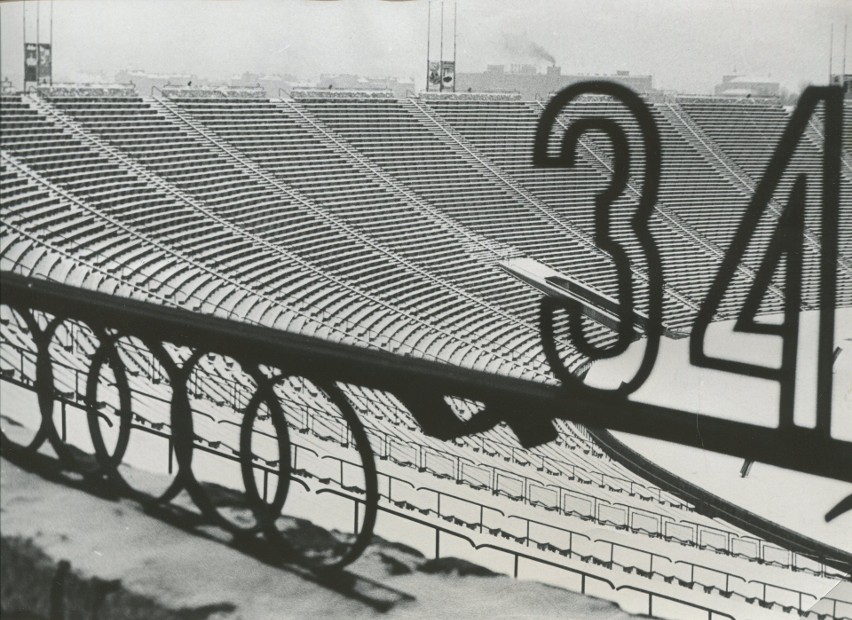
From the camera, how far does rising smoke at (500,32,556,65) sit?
0.98m

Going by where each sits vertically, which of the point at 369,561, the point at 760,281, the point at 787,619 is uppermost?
the point at 760,281

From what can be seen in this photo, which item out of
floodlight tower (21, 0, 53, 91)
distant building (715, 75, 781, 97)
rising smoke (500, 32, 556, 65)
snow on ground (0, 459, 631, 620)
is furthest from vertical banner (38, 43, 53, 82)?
distant building (715, 75, 781, 97)

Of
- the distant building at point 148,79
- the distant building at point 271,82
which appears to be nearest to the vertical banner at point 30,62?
the distant building at point 148,79

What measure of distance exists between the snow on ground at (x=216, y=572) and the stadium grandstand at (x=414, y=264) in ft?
0.13

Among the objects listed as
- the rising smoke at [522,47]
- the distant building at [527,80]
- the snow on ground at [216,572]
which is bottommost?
the snow on ground at [216,572]

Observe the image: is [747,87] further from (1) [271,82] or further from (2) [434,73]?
(1) [271,82]

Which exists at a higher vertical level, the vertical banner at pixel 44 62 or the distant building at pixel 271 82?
the vertical banner at pixel 44 62

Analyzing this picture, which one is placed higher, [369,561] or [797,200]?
[797,200]

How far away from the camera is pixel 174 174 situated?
4.59 ft

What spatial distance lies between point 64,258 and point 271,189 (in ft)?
1.58

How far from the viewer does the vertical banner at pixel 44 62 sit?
4.79 ft

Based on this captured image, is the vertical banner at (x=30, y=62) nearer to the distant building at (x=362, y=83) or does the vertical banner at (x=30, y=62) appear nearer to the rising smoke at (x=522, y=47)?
the distant building at (x=362, y=83)

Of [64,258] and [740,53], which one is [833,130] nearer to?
[740,53]

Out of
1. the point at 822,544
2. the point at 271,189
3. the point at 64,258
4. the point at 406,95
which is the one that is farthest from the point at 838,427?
the point at 64,258
